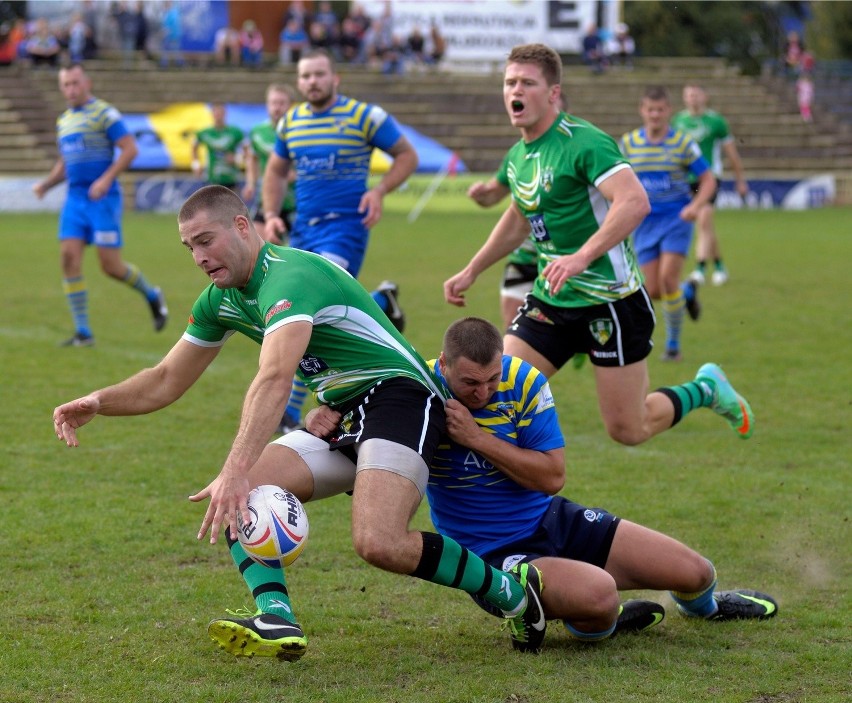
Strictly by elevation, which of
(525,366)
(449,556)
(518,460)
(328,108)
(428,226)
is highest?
(328,108)

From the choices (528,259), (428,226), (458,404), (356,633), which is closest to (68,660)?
(356,633)

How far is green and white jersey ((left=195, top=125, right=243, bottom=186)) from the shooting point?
16.9 metres

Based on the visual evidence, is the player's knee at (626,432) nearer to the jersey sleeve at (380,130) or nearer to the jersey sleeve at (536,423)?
the jersey sleeve at (536,423)

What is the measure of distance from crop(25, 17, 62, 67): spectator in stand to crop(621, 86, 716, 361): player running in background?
24.8 metres

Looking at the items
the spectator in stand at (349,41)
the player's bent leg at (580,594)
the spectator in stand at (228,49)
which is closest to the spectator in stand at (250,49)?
the spectator in stand at (228,49)

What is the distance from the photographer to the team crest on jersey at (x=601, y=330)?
19.3 feet

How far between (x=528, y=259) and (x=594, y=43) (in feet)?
100

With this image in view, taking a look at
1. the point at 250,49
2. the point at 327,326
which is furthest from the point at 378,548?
the point at 250,49

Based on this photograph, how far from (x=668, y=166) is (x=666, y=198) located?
0.95 feet

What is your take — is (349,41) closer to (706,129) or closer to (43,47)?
(43,47)

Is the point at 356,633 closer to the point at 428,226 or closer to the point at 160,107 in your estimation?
the point at 428,226

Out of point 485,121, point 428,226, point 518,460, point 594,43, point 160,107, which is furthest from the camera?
point 594,43

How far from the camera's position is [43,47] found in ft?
104

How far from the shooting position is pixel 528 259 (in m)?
8.16
